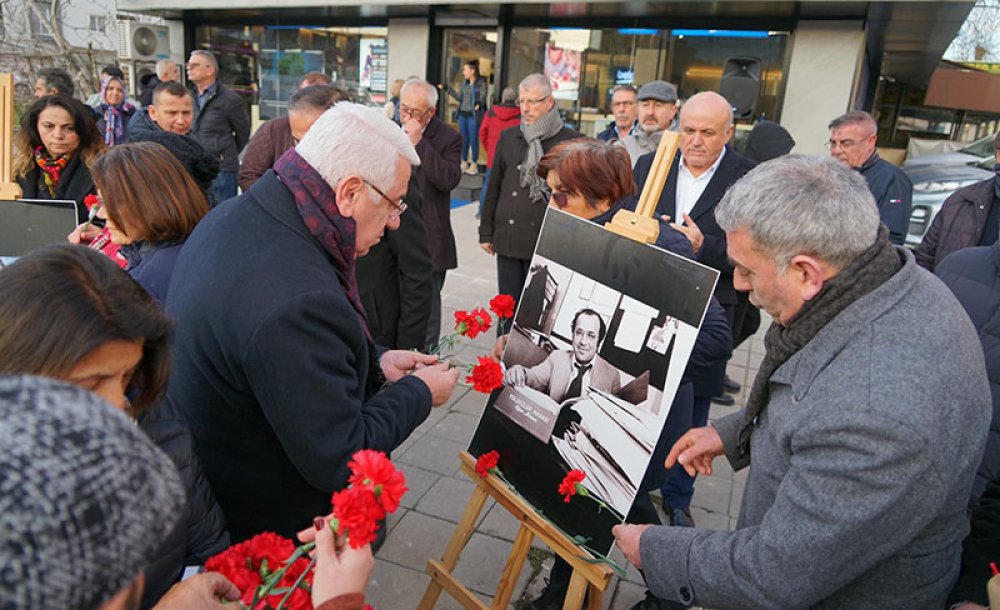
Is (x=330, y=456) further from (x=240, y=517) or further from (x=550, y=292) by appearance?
(x=550, y=292)

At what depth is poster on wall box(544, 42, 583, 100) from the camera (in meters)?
11.2

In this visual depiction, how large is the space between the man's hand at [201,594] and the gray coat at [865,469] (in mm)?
954

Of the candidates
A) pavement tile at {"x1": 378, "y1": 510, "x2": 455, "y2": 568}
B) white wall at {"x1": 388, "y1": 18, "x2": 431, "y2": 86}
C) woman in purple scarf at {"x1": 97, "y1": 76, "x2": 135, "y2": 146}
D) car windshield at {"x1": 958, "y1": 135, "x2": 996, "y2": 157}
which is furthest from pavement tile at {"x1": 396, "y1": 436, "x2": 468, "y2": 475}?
car windshield at {"x1": 958, "y1": 135, "x2": 996, "y2": 157}

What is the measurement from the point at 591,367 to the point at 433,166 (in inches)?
107

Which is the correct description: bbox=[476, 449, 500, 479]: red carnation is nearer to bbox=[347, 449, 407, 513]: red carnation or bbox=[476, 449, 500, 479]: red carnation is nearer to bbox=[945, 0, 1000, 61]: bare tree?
bbox=[347, 449, 407, 513]: red carnation

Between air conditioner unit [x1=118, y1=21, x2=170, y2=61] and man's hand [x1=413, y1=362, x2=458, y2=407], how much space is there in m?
13.0

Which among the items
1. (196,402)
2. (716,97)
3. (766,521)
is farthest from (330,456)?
(716,97)

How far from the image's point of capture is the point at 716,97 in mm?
3609

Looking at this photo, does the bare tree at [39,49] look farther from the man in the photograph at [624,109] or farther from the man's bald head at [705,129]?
the man's bald head at [705,129]

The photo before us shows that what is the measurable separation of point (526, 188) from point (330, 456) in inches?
129

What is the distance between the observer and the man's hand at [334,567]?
110cm

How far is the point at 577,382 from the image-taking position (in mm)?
2082

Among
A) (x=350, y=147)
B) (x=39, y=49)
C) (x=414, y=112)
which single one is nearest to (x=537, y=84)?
(x=414, y=112)

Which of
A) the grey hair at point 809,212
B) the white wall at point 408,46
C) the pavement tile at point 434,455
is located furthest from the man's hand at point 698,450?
the white wall at point 408,46
